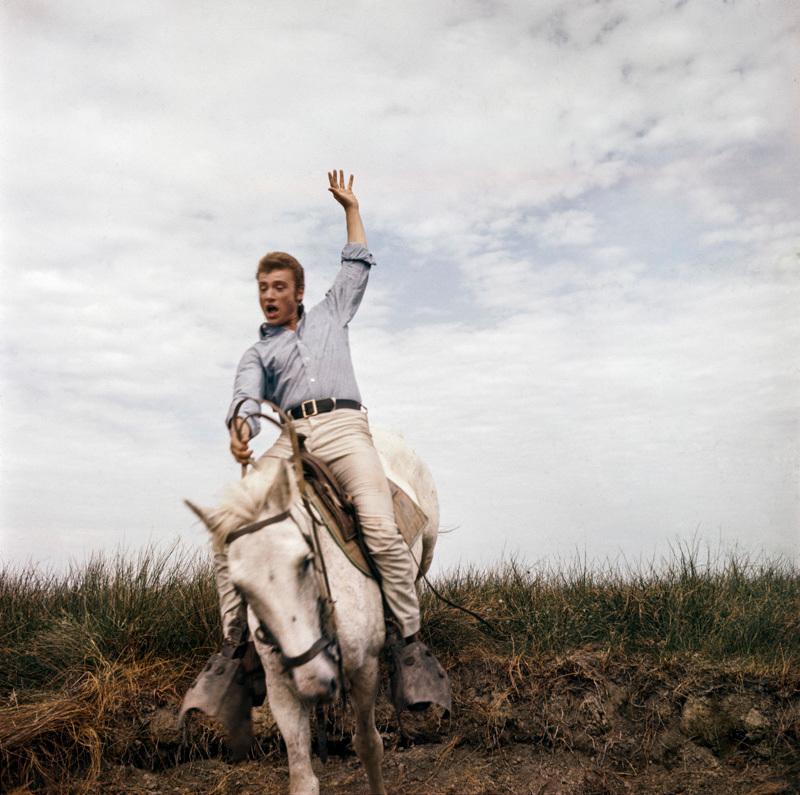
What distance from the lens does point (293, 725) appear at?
4227 millimetres

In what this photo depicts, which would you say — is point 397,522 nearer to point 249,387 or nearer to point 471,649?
point 249,387

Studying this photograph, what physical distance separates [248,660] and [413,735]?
2.53 m

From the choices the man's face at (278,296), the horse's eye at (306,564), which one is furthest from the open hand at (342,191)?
the horse's eye at (306,564)

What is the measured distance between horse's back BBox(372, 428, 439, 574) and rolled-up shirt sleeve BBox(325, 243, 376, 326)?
1095 millimetres

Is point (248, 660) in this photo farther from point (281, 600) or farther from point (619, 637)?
point (619, 637)

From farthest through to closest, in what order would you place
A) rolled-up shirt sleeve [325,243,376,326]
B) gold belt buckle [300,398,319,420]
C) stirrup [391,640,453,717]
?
1. rolled-up shirt sleeve [325,243,376,326]
2. gold belt buckle [300,398,319,420]
3. stirrup [391,640,453,717]

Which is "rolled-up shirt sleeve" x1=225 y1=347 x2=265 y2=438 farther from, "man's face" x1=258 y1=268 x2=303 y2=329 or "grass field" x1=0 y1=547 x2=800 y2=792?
"grass field" x1=0 y1=547 x2=800 y2=792

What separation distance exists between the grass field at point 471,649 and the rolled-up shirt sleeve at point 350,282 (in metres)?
3.11

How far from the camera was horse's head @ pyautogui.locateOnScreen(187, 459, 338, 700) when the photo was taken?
3.57 metres

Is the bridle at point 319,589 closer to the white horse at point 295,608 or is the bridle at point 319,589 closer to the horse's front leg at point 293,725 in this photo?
the white horse at point 295,608

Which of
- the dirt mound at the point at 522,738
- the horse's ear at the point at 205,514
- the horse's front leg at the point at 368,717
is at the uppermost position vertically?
the horse's ear at the point at 205,514

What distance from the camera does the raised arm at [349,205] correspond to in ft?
19.3

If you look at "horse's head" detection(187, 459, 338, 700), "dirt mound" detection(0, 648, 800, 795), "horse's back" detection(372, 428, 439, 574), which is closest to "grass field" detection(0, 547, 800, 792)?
"dirt mound" detection(0, 648, 800, 795)

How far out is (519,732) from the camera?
650 cm
